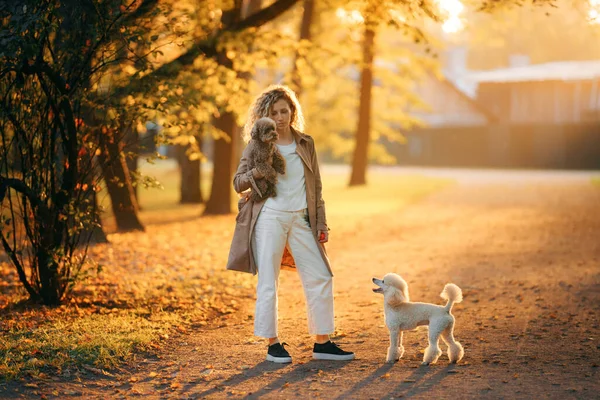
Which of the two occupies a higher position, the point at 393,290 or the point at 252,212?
the point at 252,212

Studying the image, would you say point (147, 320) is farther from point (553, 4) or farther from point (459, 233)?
point (459, 233)

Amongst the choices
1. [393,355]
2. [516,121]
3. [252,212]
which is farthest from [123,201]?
[516,121]

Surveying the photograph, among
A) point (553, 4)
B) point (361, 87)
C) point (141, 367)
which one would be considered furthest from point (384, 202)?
point (141, 367)

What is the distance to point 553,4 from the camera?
10.1 metres

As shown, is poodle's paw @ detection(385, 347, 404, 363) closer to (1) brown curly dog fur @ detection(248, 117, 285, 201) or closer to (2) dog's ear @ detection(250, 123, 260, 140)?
(1) brown curly dog fur @ detection(248, 117, 285, 201)

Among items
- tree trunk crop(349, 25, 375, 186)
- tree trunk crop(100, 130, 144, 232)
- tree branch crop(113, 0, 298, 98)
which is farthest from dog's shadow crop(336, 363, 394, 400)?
tree trunk crop(349, 25, 375, 186)

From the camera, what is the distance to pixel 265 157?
20.7ft

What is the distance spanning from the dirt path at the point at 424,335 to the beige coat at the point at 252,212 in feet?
2.80

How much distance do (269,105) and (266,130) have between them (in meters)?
0.26

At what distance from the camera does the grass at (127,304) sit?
6.79 metres

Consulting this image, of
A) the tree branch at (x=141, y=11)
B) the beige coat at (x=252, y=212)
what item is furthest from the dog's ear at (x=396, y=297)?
the tree branch at (x=141, y=11)

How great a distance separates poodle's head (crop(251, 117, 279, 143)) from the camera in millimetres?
6266

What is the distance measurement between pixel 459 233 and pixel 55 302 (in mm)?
9643

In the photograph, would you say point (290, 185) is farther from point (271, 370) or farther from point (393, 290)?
point (271, 370)
